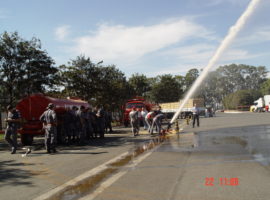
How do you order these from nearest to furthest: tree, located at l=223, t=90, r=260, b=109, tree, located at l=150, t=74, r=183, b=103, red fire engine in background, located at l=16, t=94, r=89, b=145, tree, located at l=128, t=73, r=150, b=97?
red fire engine in background, located at l=16, t=94, r=89, b=145 < tree, located at l=128, t=73, r=150, b=97 < tree, located at l=150, t=74, r=183, b=103 < tree, located at l=223, t=90, r=260, b=109

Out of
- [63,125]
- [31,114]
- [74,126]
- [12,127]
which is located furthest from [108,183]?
[31,114]

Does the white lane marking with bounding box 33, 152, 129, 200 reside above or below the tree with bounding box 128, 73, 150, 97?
below

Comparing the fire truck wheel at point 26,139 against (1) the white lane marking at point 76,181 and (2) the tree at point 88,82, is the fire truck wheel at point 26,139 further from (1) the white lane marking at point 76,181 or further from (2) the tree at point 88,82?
(2) the tree at point 88,82

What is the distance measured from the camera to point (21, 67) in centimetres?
2336

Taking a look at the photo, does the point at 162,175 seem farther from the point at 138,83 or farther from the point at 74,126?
the point at 138,83

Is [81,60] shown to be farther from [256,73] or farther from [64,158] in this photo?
[256,73]

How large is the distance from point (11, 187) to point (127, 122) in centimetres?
2213

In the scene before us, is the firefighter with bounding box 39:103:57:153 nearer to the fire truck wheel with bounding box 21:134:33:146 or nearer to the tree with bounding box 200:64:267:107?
the fire truck wheel with bounding box 21:134:33:146

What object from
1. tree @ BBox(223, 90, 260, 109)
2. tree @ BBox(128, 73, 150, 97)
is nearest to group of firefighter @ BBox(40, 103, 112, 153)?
tree @ BBox(128, 73, 150, 97)

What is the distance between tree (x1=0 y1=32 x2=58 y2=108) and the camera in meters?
23.1

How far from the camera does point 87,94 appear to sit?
1267 inches

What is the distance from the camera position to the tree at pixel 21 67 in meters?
23.1

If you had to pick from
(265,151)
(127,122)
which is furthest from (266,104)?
(265,151)

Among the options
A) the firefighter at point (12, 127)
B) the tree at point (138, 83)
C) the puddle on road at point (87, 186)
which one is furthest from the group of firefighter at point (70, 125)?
the tree at point (138, 83)
